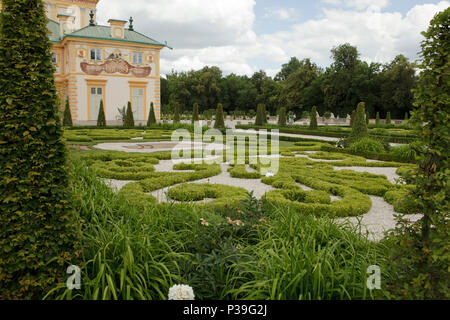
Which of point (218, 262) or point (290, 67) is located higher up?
point (290, 67)

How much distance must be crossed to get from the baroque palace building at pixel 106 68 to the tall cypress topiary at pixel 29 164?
25.1m

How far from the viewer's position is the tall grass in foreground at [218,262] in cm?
232

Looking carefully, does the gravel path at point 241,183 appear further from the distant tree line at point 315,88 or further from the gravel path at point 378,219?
the distant tree line at point 315,88

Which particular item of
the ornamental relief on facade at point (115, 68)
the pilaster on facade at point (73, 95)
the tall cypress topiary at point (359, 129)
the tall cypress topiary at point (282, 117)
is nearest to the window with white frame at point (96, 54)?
the ornamental relief on facade at point (115, 68)

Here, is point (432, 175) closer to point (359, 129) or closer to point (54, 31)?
point (359, 129)

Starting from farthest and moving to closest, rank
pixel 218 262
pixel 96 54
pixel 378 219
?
pixel 96 54 < pixel 378 219 < pixel 218 262

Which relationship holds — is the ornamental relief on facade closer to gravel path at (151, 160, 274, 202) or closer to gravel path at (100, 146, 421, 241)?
gravel path at (100, 146, 421, 241)

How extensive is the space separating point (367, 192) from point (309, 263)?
448 centimetres

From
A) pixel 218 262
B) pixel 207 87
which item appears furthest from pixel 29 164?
pixel 207 87

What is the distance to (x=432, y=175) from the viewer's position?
2.04m

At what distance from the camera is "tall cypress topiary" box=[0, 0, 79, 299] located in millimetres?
2414

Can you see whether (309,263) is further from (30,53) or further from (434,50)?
(30,53)

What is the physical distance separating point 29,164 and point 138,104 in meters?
26.6

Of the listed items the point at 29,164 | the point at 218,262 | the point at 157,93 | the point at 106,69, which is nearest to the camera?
the point at 29,164
